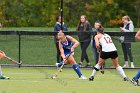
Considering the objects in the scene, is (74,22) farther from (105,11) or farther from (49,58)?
(49,58)

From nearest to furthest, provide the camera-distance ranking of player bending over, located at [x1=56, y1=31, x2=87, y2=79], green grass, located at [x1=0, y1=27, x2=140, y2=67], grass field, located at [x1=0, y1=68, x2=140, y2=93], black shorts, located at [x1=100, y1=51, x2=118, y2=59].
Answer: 1. grass field, located at [x1=0, y1=68, x2=140, y2=93]
2. black shorts, located at [x1=100, y1=51, x2=118, y2=59]
3. player bending over, located at [x1=56, y1=31, x2=87, y2=79]
4. green grass, located at [x1=0, y1=27, x2=140, y2=67]

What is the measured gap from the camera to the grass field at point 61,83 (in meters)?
15.8

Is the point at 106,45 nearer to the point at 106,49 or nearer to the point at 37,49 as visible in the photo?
the point at 106,49

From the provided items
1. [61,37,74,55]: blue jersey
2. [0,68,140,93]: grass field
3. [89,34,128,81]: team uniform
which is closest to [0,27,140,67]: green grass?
[0,68,140,93]: grass field

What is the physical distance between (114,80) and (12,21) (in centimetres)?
2855

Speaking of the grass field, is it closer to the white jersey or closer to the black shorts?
the black shorts

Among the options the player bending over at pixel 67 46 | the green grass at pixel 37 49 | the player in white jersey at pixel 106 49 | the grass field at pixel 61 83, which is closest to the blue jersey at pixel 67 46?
the player bending over at pixel 67 46

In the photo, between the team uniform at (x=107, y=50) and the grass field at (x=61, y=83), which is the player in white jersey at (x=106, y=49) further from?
the grass field at (x=61, y=83)

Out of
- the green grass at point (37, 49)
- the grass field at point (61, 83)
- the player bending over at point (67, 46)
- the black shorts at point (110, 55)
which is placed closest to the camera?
the grass field at point (61, 83)

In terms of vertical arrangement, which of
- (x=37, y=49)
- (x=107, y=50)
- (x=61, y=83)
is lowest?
(x=37, y=49)

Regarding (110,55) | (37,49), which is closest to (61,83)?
(110,55)

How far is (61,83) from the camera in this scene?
1775 centimetres

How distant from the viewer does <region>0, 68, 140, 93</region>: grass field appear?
51.9 feet

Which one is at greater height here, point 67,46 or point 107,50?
point 107,50
